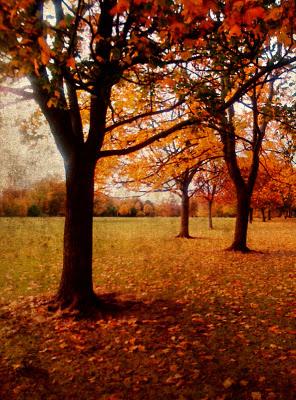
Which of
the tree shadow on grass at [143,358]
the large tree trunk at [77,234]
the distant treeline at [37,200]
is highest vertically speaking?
the distant treeline at [37,200]

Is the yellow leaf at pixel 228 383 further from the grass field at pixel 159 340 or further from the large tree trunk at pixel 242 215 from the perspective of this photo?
the large tree trunk at pixel 242 215

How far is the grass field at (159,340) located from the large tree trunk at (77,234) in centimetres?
60

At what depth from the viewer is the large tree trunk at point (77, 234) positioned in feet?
25.1

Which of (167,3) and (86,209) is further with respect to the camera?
(86,209)

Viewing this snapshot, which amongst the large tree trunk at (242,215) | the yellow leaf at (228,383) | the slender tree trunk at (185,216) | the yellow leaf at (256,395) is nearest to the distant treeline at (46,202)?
the slender tree trunk at (185,216)

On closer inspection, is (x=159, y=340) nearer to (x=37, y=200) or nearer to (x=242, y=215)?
(x=242, y=215)

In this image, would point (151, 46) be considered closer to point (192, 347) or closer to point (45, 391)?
point (192, 347)

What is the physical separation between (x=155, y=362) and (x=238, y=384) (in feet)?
4.12

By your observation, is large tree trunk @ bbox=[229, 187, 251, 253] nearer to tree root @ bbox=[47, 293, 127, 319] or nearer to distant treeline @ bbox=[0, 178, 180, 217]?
tree root @ bbox=[47, 293, 127, 319]

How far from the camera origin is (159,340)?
614cm

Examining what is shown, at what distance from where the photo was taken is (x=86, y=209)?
305 inches

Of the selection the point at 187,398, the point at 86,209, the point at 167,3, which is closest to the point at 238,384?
the point at 187,398

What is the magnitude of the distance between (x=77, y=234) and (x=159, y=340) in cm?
281

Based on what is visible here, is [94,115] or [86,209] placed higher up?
[94,115]
